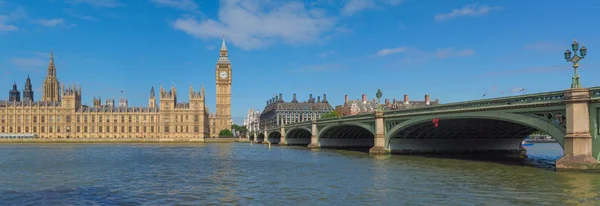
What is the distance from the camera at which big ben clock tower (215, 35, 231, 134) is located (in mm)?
186125

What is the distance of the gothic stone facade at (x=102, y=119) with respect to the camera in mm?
162500

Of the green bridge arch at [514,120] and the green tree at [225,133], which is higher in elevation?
the green bridge arch at [514,120]

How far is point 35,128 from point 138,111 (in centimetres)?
3149

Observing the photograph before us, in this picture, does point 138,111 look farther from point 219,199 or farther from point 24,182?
point 219,199

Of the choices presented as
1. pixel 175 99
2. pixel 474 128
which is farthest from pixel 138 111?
pixel 474 128

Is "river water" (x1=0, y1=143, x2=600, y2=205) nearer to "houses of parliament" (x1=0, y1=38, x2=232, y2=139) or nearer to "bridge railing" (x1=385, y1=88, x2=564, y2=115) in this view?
"bridge railing" (x1=385, y1=88, x2=564, y2=115)

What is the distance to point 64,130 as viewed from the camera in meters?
163

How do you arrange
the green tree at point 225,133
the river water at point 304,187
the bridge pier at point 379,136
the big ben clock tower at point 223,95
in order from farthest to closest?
1. the big ben clock tower at point 223,95
2. the green tree at point 225,133
3. the bridge pier at point 379,136
4. the river water at point 304,187

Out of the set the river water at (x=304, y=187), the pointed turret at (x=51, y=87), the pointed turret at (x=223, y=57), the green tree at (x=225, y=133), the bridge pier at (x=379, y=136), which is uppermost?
the pointed turret at (x=223, y=57)

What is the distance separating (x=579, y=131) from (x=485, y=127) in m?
21.5

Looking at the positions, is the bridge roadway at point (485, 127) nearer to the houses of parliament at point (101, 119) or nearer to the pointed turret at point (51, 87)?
the houses of parliament at point (101, 119)

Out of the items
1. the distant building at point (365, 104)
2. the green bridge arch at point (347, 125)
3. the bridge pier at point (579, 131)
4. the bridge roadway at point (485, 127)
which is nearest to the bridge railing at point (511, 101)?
the bridge roadway at point (485, 127)

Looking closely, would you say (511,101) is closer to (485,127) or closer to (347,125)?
(485,127)

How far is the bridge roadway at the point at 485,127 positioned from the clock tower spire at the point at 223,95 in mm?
98138
